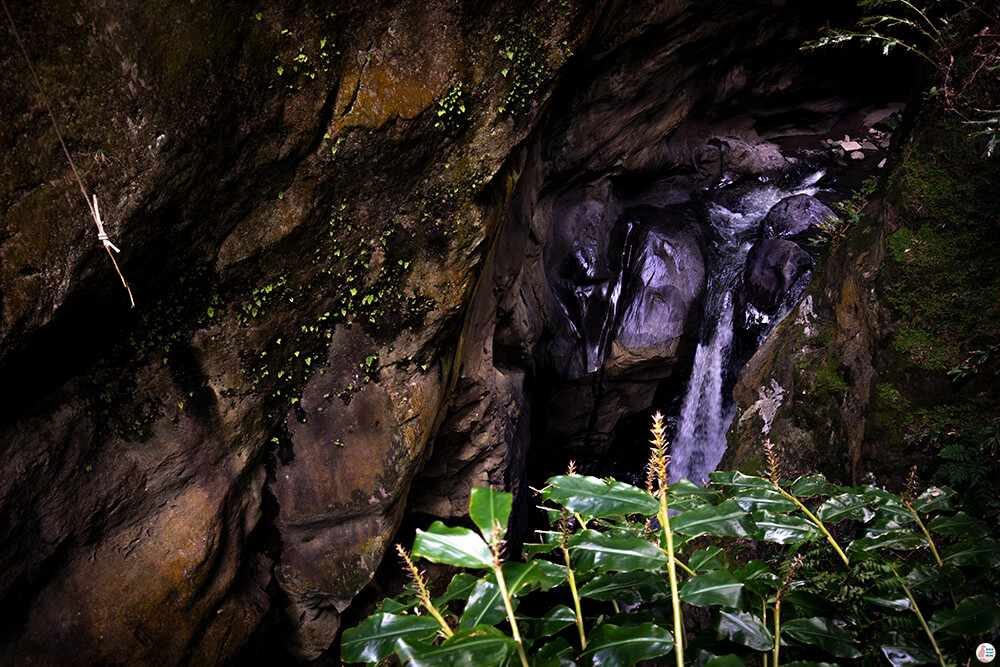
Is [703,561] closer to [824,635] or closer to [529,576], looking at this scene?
[824,635]

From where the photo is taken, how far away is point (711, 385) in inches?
302

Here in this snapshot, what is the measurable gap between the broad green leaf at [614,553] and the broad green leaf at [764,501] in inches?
11.5

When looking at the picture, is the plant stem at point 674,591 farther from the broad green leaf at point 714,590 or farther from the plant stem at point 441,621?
the plant stem at point 441,621

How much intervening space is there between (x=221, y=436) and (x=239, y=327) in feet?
2.45

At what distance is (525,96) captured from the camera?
384 centimetres

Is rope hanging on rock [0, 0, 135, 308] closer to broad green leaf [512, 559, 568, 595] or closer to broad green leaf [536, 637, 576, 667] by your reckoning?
broad green leaf [512, 559, 568, 595]

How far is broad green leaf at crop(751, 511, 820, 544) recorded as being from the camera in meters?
1.17

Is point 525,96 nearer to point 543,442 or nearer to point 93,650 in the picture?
point 93,650

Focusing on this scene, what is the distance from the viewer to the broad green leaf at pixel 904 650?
38.7 inches

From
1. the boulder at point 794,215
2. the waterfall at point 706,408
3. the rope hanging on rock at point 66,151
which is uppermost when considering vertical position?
the boulder at point 794,215

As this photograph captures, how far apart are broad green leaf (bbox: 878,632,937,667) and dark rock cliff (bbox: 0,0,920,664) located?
3.35m

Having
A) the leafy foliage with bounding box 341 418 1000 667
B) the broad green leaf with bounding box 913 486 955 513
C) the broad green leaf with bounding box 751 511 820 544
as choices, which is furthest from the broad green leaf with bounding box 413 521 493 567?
the broad green leaf with bounding box 913 486 955 513

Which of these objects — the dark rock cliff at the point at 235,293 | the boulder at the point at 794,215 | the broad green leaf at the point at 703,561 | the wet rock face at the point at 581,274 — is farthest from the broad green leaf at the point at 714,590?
the boulder at the point at 794,215

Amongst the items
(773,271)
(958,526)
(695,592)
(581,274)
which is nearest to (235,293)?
(695,592)
